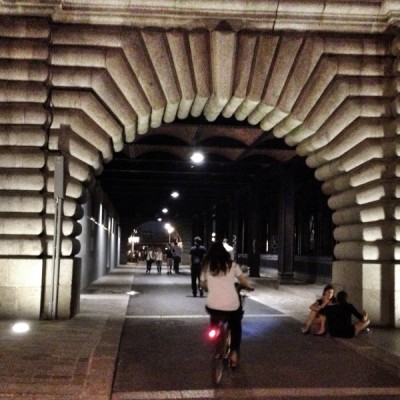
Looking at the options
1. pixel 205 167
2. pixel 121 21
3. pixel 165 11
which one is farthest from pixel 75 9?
pixel 205 167

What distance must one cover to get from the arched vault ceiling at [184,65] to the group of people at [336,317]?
2992 millimetres

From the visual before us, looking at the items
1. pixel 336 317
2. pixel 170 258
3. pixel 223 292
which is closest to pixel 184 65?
pixel 336 317

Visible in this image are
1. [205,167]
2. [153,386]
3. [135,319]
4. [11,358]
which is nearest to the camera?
[153,386]

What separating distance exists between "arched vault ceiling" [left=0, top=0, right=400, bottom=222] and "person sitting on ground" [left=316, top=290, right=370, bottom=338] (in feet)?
10.1

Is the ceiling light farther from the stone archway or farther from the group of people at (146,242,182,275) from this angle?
the group of people at (146,242,182,275)

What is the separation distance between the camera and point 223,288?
6453 mm

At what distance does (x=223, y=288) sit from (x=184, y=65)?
5361 millimetres

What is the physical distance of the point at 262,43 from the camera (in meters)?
10.5

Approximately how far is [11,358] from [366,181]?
6671 mm

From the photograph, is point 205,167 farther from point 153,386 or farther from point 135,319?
point 153,386

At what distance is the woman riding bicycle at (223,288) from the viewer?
6395mm

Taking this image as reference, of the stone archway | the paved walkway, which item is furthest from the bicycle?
the stone archway

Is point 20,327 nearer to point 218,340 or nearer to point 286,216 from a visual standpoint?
point 218,340

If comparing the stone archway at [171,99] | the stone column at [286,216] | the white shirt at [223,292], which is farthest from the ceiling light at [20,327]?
the stone column at [286,216]
